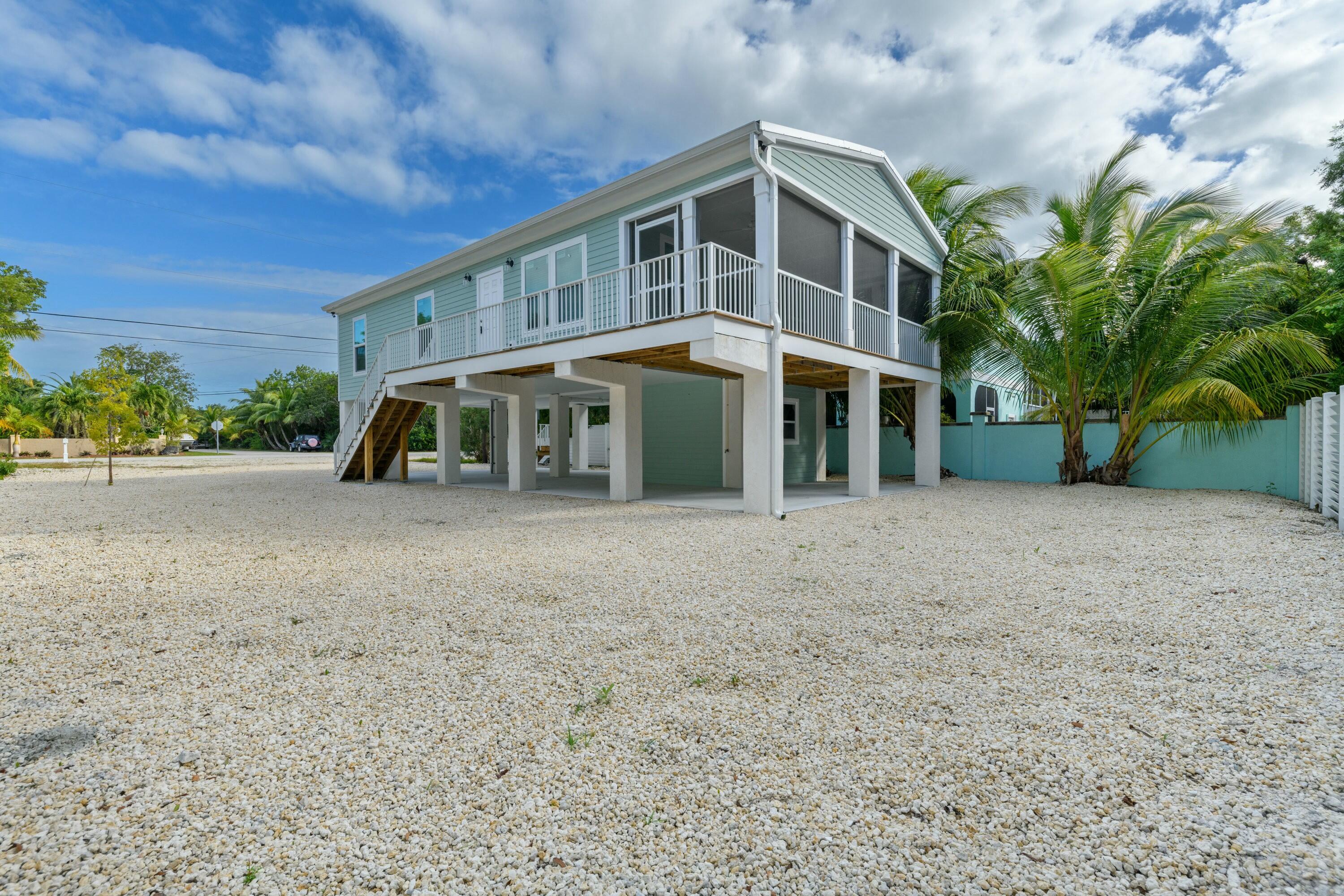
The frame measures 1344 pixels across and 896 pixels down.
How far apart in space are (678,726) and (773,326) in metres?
6.92

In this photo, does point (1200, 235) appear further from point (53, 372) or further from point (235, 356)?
point (235, 356)

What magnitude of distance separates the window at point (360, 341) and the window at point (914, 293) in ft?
48.3

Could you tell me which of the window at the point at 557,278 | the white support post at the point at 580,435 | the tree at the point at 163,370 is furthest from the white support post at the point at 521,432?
the tree at the point at 163,370

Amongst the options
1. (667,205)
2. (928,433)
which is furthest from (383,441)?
(928,433)

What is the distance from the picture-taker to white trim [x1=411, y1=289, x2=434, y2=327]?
15312mm

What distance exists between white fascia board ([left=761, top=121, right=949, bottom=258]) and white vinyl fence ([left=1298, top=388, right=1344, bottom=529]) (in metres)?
7.11

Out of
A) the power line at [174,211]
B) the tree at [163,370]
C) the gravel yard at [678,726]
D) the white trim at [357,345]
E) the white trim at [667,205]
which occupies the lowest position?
the gravel yard at [678,726]

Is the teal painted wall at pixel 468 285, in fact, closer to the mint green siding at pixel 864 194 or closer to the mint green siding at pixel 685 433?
the mint green siding at pixel 864 194

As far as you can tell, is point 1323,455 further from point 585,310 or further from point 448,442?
point 448,442

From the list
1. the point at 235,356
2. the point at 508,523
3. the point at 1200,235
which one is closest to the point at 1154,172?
the point at 1200,235

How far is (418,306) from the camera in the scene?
15.8 metres

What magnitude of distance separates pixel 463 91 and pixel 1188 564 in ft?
60.4

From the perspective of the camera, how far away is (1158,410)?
10805 mm

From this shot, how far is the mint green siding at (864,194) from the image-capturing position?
9516mm
